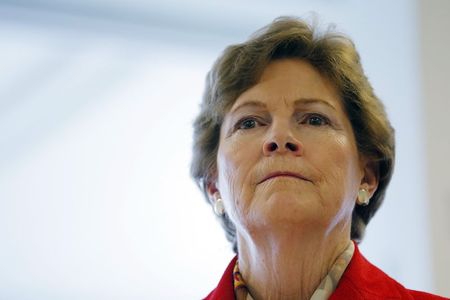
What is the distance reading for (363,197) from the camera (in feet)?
4.41

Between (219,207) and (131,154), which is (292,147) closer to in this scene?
(219,207)

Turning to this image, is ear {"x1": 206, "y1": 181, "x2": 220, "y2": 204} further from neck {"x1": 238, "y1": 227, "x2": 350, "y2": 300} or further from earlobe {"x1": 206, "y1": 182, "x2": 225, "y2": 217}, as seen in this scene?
neck {"x1": 238, "y1": 227, "x2": 350, "y2": 300}

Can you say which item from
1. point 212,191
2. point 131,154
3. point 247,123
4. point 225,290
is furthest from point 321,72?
point 131,154

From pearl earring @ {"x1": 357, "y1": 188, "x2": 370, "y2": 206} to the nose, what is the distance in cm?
24

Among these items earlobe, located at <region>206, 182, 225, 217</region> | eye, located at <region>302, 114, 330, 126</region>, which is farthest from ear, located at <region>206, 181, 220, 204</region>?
eye, located at <region>302, 114, 330, 126</region>

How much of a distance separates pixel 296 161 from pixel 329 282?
0.86ft

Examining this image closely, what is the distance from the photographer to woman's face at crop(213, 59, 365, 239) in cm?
116

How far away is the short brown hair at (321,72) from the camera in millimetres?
1320

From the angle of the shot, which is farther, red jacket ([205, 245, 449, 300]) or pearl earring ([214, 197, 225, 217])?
pearl earring ([214, 197, 225, 217])

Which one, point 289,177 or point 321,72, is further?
point 321,72

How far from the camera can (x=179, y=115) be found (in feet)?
7.43

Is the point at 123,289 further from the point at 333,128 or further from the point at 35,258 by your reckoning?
the point at 333,128

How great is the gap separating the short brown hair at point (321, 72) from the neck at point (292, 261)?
21 centimetres

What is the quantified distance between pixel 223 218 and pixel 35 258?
0.78 metres
